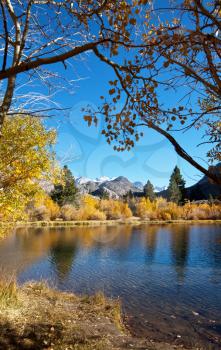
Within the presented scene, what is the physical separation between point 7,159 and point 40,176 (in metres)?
1.45

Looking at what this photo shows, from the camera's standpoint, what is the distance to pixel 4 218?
11852 millimetres

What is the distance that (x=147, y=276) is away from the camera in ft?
69.7

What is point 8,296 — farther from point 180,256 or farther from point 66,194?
point 66,194

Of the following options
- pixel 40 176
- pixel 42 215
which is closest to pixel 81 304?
pixel 40 176

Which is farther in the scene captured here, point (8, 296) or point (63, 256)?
point (63, 256)

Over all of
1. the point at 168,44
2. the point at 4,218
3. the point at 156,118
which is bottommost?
the point at 4,218

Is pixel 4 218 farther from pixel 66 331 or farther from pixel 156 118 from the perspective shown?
pixel 156 118

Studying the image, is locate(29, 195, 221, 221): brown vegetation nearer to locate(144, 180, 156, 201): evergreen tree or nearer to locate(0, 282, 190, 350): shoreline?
locate(144, 180, 156, 201): evergreen tree

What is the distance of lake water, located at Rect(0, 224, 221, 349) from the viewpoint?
12.1 m

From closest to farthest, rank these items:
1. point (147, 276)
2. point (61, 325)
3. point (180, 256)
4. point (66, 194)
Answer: point (61, 325) < point (147, 276) < point (180, 256) < point (66, 194)

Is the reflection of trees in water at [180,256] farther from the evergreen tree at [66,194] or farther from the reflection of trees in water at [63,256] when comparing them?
the evergreen tree at [66,194]

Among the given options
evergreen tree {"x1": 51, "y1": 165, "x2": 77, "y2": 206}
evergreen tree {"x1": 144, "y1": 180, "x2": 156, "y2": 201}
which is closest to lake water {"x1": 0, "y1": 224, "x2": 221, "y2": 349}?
evergreen tree {"x1": 51, "y1": 165, "x2": 77, "y2": 206}

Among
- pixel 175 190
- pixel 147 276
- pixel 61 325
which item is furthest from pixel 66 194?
pixel 61 325

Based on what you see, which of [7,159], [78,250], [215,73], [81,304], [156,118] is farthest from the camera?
[78,250]
